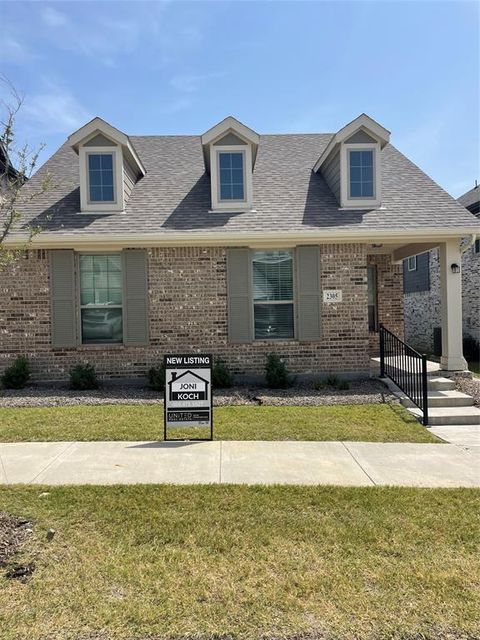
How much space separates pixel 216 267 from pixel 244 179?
212cm

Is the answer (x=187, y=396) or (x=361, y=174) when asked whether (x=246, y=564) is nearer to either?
(x=187, y=396)

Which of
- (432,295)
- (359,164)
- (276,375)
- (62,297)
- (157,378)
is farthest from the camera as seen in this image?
(432,295)

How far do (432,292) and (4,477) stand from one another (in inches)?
745

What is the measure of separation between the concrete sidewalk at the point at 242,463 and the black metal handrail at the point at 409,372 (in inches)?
50.7

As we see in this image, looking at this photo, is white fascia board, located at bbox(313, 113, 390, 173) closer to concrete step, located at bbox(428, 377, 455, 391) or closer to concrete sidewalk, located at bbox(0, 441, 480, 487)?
concrete step, located at bbox(428, 377, 455, 391)

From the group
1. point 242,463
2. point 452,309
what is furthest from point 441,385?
point 242,463

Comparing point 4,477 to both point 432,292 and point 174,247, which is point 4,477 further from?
point 432,292

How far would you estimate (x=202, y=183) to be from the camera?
34.5ft

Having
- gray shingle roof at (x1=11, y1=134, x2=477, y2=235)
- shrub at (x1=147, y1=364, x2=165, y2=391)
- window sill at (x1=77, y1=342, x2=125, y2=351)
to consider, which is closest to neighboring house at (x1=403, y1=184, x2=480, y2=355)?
gray shingle roof at (x1=11, y1=134, x2=477, y2=235)

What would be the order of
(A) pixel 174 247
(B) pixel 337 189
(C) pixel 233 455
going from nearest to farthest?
(C) pixel 233 455
(A) pixel 174 247
(B) pixel 337 189

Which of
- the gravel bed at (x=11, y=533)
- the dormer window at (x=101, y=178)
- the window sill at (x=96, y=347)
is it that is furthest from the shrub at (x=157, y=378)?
the gravel bed at (x=11, y=533)

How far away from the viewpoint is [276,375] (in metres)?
8.73

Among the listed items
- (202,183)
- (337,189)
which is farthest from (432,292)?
(202,183)

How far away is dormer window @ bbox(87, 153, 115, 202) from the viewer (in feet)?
30.9
